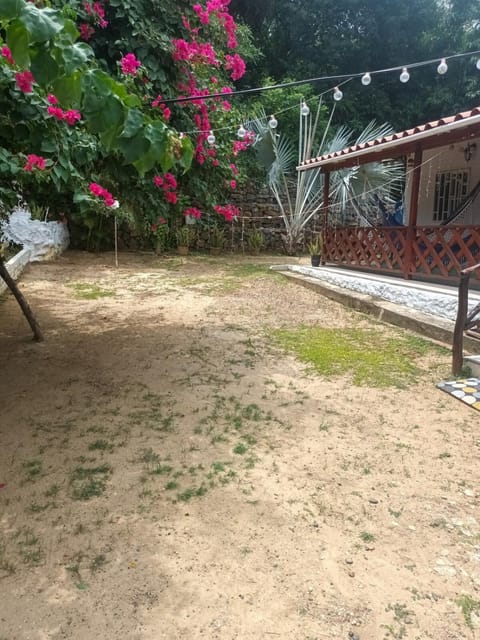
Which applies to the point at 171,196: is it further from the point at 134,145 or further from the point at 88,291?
the point at 88,291

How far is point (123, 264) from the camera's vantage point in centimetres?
1042

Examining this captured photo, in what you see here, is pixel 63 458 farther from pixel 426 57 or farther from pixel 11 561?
pixel 426 57

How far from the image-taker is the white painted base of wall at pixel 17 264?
755 cm

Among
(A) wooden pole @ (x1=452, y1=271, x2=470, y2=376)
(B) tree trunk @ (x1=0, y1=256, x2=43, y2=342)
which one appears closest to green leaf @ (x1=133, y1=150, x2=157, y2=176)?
(B) tree trunk @ (x1=0, y1=256, x2=43, y2=342)

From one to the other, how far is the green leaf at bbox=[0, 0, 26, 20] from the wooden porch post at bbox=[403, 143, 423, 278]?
6126mm

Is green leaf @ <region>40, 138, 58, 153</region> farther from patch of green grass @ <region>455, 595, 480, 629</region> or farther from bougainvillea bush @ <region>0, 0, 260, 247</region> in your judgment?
patch of green grass @ <region>455, 595, 480, 629</region>

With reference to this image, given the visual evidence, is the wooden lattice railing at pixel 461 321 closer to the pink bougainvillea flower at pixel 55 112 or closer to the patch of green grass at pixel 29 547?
the pink bougainvillea flower at pixel 55 112

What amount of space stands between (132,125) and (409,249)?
19.3 feet

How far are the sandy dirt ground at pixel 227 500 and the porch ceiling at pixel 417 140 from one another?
9.23 ft

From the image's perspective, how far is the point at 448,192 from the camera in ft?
28.4

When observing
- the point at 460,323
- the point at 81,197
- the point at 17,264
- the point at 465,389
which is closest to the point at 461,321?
the point at 460,323

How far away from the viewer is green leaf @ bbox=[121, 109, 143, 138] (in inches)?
60.7

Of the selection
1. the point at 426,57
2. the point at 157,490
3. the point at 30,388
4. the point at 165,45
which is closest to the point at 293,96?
the point at 426,57

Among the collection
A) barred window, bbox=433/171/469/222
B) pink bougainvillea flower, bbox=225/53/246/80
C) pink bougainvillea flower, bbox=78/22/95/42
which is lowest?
barred window, bbox=433/171/469/222
